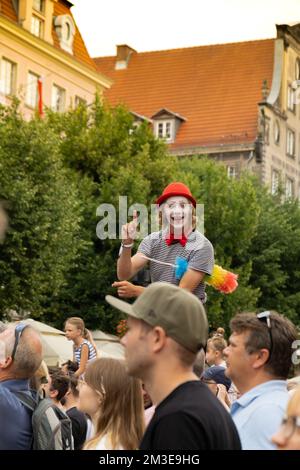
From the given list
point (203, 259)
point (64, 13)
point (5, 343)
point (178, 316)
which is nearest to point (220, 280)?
point (203, 259)

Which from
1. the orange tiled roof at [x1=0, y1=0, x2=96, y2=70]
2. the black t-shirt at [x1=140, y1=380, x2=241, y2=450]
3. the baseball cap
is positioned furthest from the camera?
the orange tiled roof at [x1=0, y1=0, x2=96, y2=70]

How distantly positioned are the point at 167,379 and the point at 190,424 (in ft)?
1.21

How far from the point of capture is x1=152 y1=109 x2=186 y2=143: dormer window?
2687 inches

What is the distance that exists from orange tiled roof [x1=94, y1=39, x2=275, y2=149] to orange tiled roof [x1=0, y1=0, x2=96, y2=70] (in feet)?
40.6

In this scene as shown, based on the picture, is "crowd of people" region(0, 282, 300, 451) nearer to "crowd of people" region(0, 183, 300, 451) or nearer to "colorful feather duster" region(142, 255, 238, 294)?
"crowd of people" region(0, 183, 300, 451)

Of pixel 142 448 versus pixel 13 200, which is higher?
pixel 13 200

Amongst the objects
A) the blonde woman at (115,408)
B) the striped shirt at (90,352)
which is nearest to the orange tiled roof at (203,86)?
the striped shirt at (90,352)

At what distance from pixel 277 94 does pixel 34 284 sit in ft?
124

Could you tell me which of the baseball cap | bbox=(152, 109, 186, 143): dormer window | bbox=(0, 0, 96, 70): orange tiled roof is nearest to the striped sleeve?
the baseball cap

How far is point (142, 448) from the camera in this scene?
479 cm

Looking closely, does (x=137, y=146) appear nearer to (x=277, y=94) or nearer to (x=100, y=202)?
(x=100, y=202)

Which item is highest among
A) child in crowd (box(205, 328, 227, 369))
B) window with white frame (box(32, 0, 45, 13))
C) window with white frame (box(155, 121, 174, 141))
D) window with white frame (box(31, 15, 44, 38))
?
window with white frame (box(32, 0, 45, 13))

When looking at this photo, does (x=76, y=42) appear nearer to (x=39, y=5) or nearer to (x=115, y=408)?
(x=39, y=5)

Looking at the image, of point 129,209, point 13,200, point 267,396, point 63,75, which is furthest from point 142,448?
point 63,75
